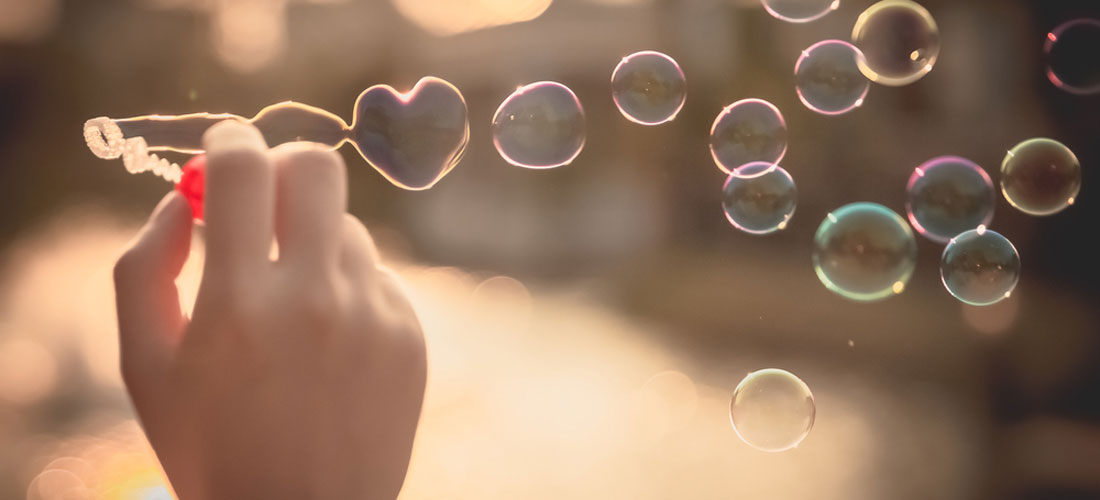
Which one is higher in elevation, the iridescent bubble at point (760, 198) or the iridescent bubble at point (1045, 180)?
the iridescent bubble at point (1045, 180)

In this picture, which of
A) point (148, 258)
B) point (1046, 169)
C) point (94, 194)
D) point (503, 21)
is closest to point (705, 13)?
point (503, 21)

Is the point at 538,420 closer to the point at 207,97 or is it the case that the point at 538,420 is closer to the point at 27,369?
the point at 27,369

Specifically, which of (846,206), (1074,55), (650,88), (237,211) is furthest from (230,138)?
(1074,55)

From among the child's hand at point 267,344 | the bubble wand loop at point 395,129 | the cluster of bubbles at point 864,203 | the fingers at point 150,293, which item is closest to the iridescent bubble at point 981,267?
the cluster of bubbles at point 864,203

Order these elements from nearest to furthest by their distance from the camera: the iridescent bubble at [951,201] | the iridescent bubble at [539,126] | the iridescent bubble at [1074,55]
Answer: the iridescent bubble at [539,126], the iridescent bubble at [951,201], the iridescent bubble at [1074,55]

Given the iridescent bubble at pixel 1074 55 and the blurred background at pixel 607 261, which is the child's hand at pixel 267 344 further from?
the blurred background at pixel 607 261

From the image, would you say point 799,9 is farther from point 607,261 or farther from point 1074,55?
point 607,261
